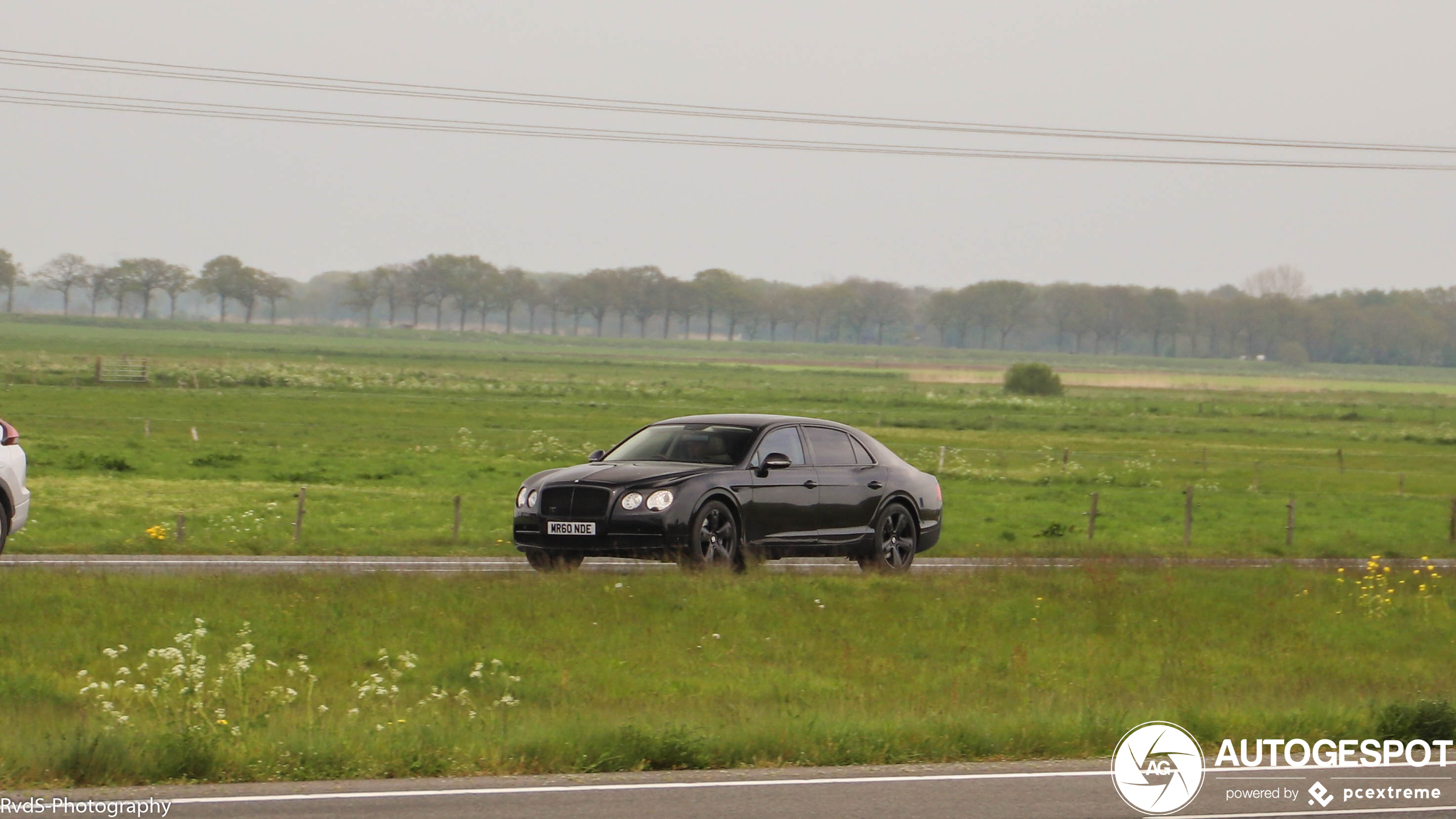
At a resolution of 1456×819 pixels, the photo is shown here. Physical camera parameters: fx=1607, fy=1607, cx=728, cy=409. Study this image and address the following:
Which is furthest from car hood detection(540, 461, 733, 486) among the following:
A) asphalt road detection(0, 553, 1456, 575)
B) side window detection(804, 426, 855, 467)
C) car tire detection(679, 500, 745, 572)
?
side window detection(804, 426, 855, 467)

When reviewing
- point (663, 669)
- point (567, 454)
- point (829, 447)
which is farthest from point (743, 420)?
point (567, 454)

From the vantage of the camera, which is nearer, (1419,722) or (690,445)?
(1419,722)

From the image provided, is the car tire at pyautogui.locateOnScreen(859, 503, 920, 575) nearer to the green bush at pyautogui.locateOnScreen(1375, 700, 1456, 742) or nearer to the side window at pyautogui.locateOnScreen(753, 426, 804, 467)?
the side window at pyautogui.locateOnScreen(753, 426, 804, 467)

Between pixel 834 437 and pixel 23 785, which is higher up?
pixel 834 437

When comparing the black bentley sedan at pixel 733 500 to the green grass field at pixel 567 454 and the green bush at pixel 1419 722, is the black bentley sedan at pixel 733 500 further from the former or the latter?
the green bush at pixel 1419 722

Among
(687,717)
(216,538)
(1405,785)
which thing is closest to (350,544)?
(216,538)

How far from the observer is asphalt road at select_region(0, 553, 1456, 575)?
17.0 m

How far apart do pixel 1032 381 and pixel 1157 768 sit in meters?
92.7

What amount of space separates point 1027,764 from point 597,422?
51.2 m

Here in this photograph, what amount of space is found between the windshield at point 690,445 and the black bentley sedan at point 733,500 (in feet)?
0.05

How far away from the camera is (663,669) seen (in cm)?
1305

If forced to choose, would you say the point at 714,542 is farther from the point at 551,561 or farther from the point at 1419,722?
Result: the point at 1419,722

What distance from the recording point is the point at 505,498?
105 feet

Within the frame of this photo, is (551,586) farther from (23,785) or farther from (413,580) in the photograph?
(23,785)
